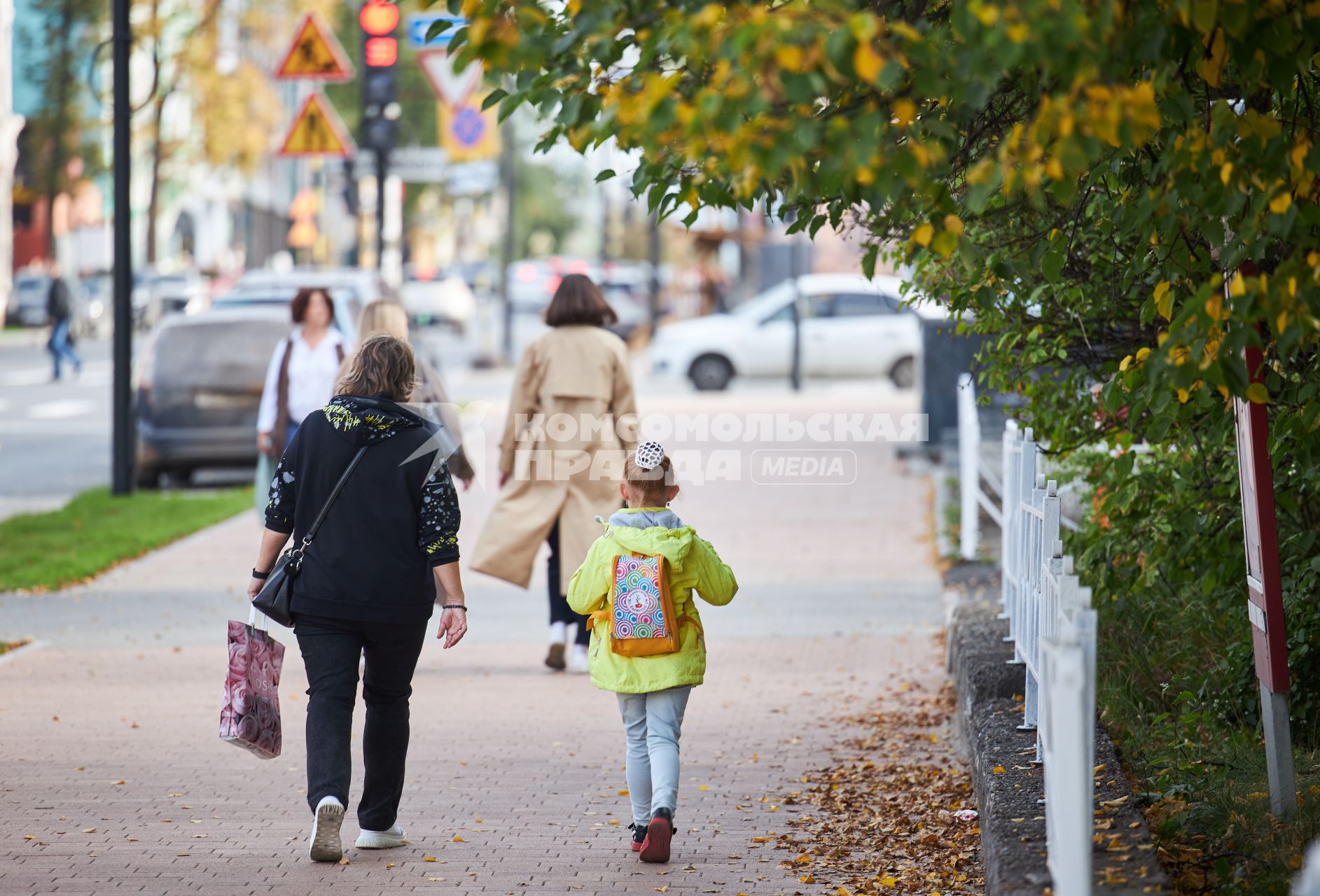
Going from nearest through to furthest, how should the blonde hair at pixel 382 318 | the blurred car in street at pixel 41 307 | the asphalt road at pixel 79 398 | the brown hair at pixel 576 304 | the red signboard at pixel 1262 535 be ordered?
the red signboard at pixel 1262 535, the blonde hair at pixel 382 318, the brown hair at pixel 576 304, the asphalt road at pixel 79 398, the blurred car in street at pixel 41 307

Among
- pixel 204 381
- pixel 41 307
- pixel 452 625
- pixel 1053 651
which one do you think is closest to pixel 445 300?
pixel 41 307

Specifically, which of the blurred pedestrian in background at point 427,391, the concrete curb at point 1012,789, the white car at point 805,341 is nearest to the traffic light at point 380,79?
the blurred pedestrian in background at point 427,391

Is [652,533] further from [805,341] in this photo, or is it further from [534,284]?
[534,284]

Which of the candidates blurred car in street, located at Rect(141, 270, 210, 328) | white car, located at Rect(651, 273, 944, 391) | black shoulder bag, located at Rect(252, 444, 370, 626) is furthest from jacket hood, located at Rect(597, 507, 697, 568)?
blurred car in street, located at Rect(141, 270, 210, 328)

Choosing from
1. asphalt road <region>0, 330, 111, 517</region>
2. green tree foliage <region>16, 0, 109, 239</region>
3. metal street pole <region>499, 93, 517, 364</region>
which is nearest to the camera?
asphalt road <region>0, 330, 111, 517</region>

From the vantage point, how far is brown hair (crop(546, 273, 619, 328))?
8.30 meters

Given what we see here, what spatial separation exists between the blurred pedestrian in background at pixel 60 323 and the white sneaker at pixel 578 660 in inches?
872

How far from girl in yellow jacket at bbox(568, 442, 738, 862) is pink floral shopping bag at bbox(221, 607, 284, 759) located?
983mm

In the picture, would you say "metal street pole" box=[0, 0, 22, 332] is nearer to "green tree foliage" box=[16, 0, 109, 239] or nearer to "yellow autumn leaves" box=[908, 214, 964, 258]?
"green tree foliage" box=[16, 0, 109, 239]

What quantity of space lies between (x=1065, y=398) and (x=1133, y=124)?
11.8ft

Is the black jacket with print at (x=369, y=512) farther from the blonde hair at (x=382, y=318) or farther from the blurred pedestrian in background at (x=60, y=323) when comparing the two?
the blurred pedestrian in background at (x=60, y=323)

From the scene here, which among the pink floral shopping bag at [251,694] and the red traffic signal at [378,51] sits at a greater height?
the red traffic signal at [378,51]

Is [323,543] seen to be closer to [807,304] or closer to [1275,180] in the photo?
[1275,180]

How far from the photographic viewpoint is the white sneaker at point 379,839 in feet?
17.8
